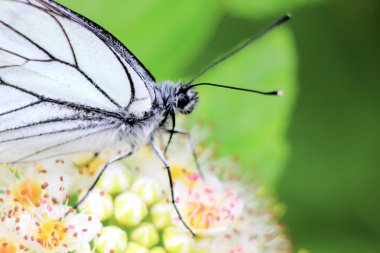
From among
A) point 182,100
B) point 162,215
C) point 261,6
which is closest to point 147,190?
point 162,215

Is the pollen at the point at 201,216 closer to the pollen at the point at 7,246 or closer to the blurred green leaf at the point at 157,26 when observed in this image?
the pollen at the point at 7,246

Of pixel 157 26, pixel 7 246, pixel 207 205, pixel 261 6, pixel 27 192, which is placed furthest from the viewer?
pixel 261 6

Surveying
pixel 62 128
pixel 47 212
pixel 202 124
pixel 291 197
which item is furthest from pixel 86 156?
pixel 291 197

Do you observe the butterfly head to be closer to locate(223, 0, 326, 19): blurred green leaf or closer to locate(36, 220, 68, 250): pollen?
locate(36, 220, 68, 250): pollen

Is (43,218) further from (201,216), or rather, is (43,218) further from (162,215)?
(201,216)

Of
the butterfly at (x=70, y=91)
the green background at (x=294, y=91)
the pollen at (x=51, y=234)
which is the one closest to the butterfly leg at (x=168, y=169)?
the butterfly at (x=70, y=91)

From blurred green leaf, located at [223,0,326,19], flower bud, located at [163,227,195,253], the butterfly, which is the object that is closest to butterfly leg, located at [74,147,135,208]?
Result: the butterfly
